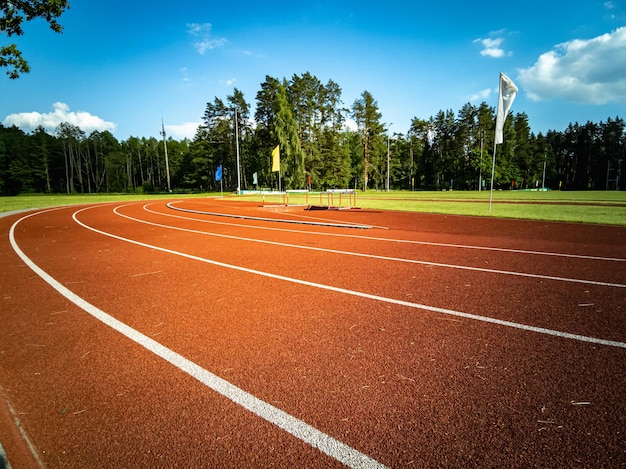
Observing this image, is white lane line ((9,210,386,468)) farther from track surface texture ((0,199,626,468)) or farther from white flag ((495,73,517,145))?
white flag ((495,73,517,145))

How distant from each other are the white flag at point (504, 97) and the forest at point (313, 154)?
36517 millimetres

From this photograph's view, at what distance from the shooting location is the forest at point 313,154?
183 ft

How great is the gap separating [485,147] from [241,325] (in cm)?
8581

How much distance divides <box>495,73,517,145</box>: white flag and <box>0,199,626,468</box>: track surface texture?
33.4 feet

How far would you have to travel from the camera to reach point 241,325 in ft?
12.8

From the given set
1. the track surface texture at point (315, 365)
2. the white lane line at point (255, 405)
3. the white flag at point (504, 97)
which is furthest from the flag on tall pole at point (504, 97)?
the white lane line at point (255, 405)

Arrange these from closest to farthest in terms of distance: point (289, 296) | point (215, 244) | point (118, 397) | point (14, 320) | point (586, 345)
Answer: point (118, 397) < point (586, 345) < point (14, 320) < point (289, 296) < point (215, 244)

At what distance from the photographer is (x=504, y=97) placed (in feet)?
48.1

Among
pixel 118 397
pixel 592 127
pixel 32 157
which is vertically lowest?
pixel 118 397

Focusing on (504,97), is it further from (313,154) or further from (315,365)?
(313,154)

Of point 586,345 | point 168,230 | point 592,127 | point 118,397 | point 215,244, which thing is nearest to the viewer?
point 118,397

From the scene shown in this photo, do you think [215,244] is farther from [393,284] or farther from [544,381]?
[544,381]

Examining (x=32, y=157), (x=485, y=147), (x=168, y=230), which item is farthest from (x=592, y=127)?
(x=32, y=157)

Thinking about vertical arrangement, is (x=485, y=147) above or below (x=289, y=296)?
above
